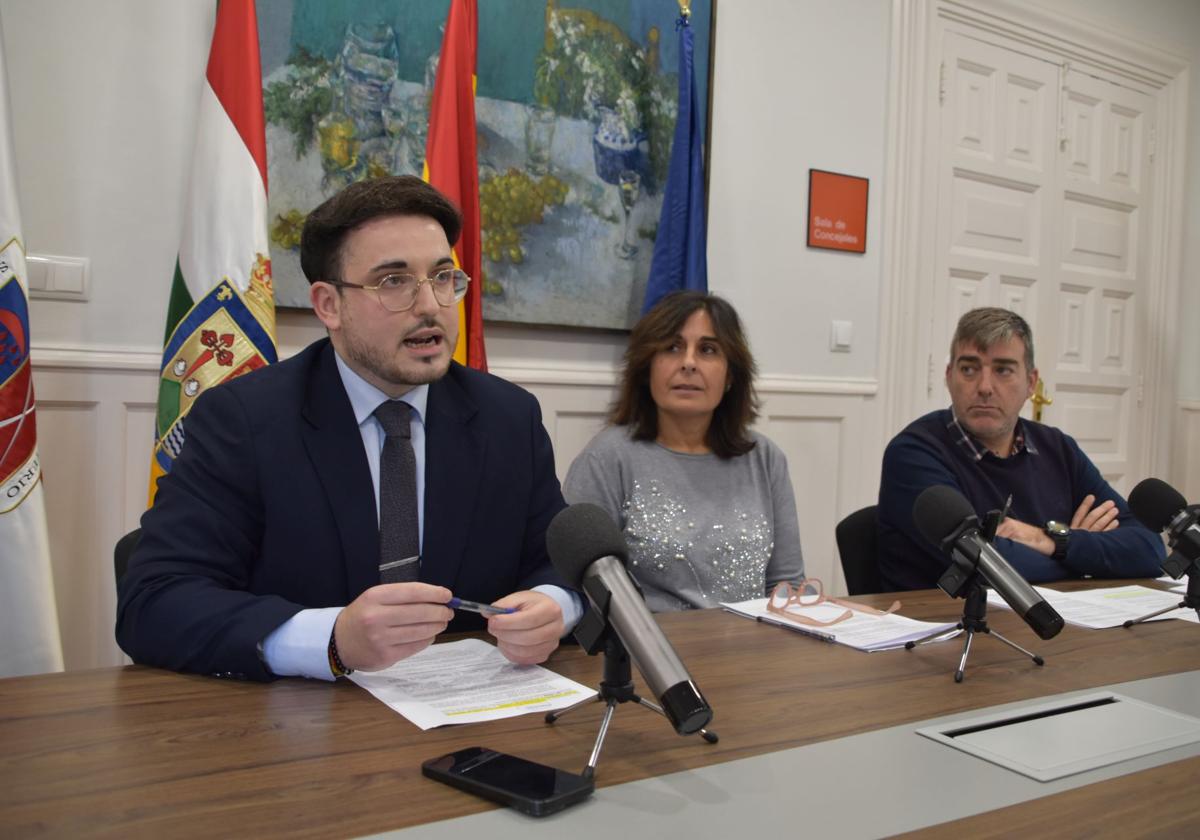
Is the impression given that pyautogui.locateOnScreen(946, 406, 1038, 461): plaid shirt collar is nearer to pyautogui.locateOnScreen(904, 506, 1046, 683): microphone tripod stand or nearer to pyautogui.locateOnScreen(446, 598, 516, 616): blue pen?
pyautogui.locateOnScreen(904, 506, 1046, 683): microphone tripod stand

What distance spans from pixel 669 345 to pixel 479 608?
154cm

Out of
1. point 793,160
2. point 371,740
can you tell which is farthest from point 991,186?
point 371,740

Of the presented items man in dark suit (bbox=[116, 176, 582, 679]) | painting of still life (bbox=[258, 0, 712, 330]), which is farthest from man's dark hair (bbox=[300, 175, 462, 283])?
painting of still life (bbox=[258, 0, 712, 330])

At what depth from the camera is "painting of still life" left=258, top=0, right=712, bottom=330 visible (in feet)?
9.66

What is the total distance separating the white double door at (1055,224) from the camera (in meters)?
4.45

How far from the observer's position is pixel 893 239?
4.23 metres

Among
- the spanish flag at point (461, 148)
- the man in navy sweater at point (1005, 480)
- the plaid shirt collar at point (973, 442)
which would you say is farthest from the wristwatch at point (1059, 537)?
the spanish flag at point (461, 148)

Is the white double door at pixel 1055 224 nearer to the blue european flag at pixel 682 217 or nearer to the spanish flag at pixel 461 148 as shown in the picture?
the blue european flag at pixel 682 217

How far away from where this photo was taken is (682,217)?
3.48 meters

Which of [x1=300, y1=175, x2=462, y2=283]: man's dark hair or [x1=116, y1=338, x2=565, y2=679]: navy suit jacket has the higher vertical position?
[x1=300, y1=175, x2=462, y2=283]: man's dark hair

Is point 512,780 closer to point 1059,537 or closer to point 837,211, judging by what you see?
point 1059,537

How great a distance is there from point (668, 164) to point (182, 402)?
190cm

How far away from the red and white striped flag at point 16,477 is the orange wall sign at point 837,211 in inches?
110

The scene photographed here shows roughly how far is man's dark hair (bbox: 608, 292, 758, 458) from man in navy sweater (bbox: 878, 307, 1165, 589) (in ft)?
1.33
